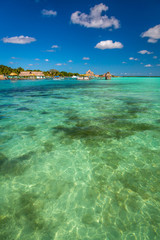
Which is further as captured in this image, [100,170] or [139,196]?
[100,170]

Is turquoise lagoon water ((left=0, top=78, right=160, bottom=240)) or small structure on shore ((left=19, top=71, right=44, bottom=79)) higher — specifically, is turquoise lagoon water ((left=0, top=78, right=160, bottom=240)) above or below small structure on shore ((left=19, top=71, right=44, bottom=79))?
below

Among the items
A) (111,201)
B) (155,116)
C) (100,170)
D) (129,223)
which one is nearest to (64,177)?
(100,170)

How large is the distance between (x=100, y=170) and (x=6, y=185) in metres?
3.61

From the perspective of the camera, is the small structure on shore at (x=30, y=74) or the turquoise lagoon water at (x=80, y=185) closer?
the turquoise lagoon water at (x=80, y=185)

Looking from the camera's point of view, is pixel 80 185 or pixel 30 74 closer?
pixel 80 185

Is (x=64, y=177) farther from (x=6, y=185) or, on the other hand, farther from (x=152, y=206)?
(x=152, y=206)

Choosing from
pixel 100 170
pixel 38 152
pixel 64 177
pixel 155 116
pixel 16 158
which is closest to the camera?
pixel 64 177

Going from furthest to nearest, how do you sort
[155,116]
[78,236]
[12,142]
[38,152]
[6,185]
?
[155,116] → [12,142] → [38,152] → [6,185] → [78,236]

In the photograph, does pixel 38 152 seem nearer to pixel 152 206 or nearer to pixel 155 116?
pixel 152 206

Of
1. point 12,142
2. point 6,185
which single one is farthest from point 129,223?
point 12,142

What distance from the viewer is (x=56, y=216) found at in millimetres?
3797

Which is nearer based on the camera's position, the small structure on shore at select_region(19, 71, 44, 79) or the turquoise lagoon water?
the turquoise lagoon water

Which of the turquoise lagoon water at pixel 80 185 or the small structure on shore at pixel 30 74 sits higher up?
the small structure on shore at pixel 30 74

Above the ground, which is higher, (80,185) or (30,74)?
(30,74)
